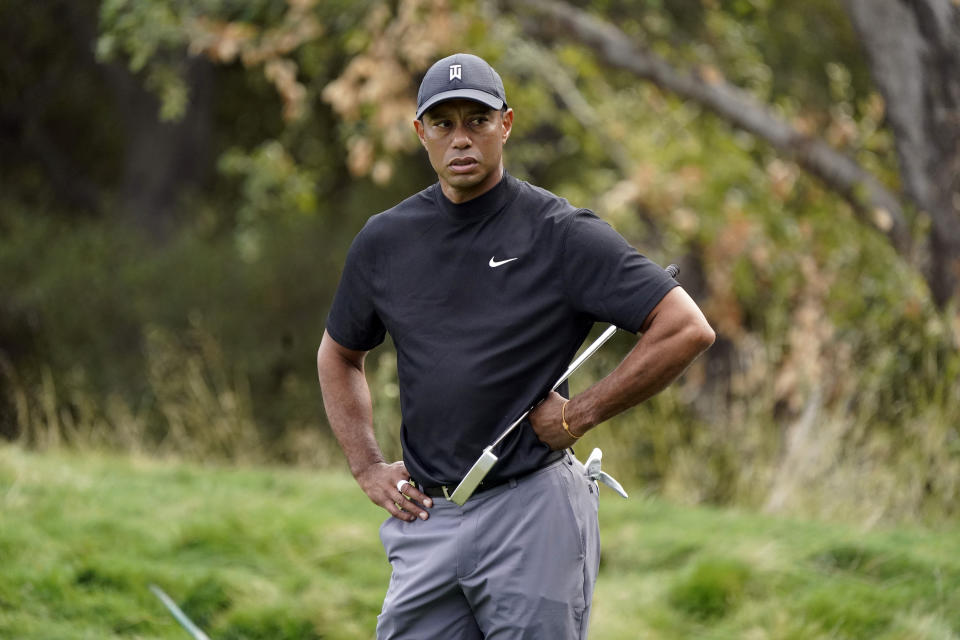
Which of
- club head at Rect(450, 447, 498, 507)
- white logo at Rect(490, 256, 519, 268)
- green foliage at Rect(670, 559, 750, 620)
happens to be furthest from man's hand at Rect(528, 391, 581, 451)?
green foliage at Rect(670, 559, 750, 620)

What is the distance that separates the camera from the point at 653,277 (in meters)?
3.03

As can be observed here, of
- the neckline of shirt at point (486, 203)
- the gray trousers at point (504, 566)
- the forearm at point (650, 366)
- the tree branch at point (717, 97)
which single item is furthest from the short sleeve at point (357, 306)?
the tree branch at point (717, 97)

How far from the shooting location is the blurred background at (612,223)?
25.0ft

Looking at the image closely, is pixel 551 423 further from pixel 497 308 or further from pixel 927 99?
pixel 927 99

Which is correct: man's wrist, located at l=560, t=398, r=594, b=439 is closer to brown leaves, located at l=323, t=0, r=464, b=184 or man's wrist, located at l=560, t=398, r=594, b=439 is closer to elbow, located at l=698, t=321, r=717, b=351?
elbow, located at l=698, t=321, r=717, b=351

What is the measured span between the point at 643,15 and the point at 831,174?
2.21 metres

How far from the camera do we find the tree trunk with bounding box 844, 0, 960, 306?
7559 mm

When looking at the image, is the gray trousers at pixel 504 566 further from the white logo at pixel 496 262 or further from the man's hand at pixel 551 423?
the white logo at pixel 496 262

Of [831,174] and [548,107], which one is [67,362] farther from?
[831,174]

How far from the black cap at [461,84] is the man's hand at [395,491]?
3.12 ft

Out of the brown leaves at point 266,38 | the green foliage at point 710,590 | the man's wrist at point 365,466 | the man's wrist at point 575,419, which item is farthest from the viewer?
the brown leaves at point 266,38

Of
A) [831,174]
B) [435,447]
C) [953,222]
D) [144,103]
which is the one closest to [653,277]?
[435,447]

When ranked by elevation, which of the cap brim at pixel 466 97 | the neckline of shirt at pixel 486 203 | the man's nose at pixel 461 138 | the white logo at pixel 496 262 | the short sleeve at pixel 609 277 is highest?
the cap brim at pixel 466 97

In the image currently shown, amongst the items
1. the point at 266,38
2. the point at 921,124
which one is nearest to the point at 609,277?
the point at 921,124
